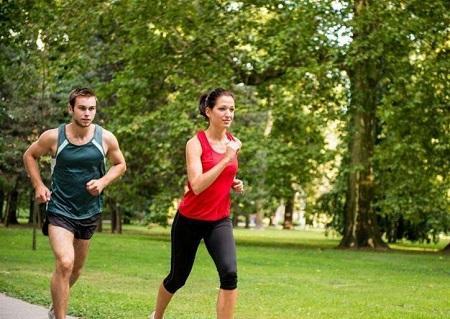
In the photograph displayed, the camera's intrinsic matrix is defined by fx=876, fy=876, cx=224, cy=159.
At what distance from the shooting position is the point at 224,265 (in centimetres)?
661

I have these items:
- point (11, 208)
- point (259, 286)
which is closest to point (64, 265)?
point (259, 286)

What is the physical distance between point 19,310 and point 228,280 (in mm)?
3157

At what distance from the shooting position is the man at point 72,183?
23.0 feet

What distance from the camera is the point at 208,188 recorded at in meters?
6.72

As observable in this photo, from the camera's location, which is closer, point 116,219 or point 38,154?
point 38,154

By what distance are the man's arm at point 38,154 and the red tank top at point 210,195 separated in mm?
1125

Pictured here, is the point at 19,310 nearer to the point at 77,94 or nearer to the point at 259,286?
the point at 77,94

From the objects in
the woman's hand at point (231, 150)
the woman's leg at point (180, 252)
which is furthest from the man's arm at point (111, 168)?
the woman's hand at point (231, 150)

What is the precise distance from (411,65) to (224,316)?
775 inches

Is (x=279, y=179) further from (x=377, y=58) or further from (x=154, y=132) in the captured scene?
(x=377, y=58)

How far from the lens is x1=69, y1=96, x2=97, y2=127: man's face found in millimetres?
7113

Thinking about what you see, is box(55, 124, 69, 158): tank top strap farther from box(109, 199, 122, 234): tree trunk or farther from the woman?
box(109, 199, 122, 234): tree trunk

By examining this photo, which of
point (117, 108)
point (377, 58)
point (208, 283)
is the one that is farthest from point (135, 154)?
point (208, 283)

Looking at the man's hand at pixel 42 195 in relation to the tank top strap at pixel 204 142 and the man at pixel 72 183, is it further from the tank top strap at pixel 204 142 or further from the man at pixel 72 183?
the tank top strap at pixel 204 142
